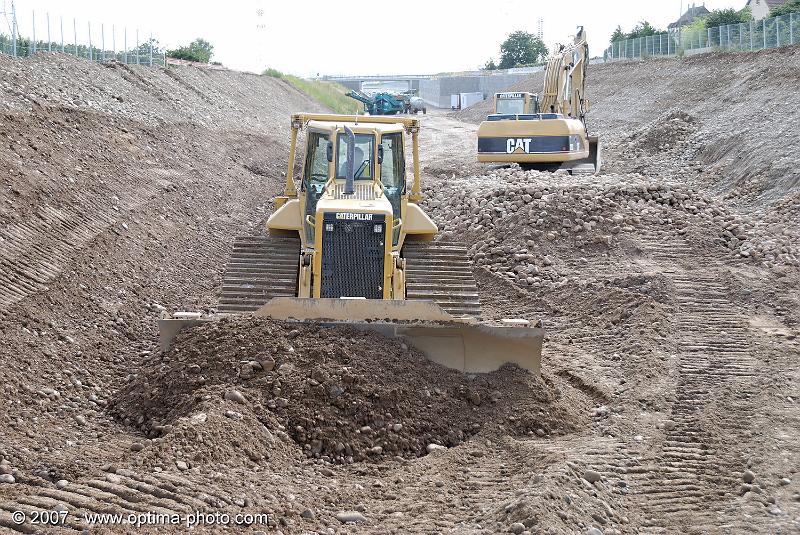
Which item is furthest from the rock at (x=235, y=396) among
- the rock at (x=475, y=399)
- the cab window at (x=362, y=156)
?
the cab window at (x=362, y=156)

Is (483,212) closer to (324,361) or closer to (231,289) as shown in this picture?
(231,289)

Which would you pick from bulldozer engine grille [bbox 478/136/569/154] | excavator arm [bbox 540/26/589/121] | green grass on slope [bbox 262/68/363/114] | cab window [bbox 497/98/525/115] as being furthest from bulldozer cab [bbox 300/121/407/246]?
green grass on slope [bbox 262/68/363/114]

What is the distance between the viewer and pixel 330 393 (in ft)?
28.3

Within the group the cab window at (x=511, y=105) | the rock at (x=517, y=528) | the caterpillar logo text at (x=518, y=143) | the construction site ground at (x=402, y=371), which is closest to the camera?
the rock at (x=517, y=528)

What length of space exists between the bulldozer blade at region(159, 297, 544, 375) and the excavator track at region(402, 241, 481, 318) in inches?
46.9

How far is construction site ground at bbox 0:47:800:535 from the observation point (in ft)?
22.6

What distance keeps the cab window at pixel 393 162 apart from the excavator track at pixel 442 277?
2.46 ft

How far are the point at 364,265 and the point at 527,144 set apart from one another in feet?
42.8

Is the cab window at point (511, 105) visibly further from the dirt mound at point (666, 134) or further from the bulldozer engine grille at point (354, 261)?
the bulldozer engine grille at point (354, 261)

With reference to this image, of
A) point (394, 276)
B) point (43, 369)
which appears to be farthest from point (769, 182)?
point (43, 369)

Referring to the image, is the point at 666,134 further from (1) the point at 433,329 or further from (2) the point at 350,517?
(2) the point at 350,517

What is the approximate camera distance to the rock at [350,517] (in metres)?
6.73

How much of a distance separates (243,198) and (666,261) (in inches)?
410

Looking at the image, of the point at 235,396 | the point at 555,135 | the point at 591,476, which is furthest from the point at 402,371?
the point at 555,135
